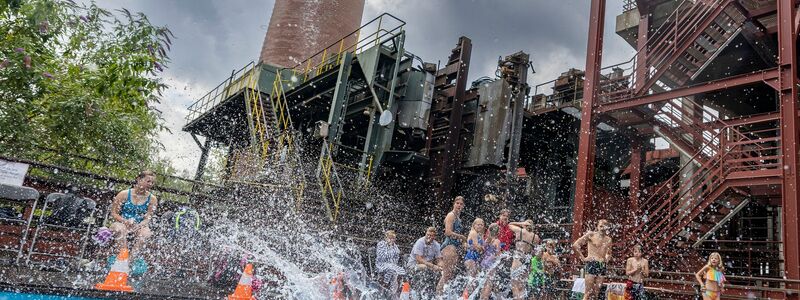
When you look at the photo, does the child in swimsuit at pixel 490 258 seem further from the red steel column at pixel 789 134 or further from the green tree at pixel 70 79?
the green tree at pixel 70 79

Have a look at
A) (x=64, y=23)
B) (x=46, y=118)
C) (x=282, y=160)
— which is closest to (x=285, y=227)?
(x=282, y=160)

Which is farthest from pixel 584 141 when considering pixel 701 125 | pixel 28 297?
pixel 28 297

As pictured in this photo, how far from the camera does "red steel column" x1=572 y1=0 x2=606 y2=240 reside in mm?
11375

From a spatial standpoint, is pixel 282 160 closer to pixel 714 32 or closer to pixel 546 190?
pixel 546 190

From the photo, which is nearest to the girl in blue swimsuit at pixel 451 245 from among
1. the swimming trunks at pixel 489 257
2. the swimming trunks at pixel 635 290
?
the swimming trunks at pixel 489 257

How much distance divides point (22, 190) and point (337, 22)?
21.7 meters

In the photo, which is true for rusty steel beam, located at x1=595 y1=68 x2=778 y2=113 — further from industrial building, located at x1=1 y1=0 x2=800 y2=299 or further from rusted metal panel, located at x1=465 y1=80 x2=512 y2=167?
rusted metal panel, located at x1=465 y1=80 x2=512 y2=167

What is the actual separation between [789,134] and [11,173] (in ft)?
43.2

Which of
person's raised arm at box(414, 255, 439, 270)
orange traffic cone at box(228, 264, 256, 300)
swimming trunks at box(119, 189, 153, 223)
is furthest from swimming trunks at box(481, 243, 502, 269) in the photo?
swimming trunks at box(119, 189, 153, 223)

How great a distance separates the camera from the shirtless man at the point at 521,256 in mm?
7934

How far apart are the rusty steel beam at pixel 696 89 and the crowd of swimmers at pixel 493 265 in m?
3.83

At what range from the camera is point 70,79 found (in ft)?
39.1

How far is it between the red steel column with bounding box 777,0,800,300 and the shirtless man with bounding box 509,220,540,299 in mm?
3945

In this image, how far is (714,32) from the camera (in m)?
11.6
